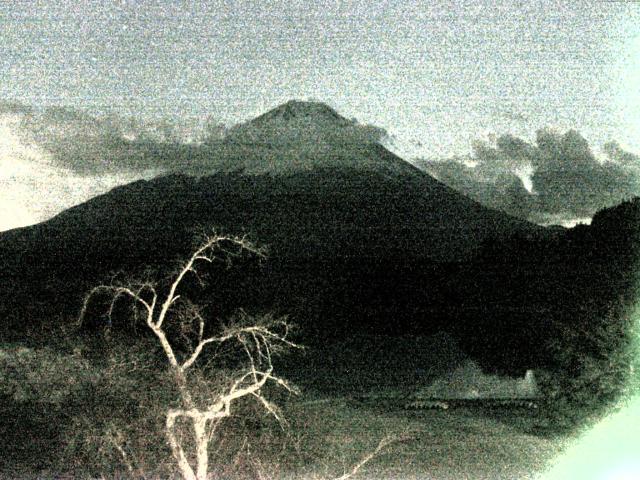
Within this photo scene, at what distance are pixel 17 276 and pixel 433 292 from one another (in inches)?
1173

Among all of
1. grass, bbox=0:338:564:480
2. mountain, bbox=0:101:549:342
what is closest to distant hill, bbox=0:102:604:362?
mountain, bbox=0:101:549:342

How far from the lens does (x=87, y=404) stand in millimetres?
13172

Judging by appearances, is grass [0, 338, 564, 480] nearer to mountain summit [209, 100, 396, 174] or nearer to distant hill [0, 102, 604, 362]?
distant hill [0, 102, 604, 362]

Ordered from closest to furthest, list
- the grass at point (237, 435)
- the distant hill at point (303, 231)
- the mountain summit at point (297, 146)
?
the grass at point (237, 435) → the distant hill at point (303, 231) → the mountain summit at point (297, 146)

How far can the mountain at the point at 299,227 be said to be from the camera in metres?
41.9

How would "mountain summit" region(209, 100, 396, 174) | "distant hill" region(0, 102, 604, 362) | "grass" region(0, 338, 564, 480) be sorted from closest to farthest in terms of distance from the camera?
"grass" region(0, 338, 564, 480), "distant hill" region(0, 102, 604, 362), "mountain summit" region(209, 100, 396, 174)

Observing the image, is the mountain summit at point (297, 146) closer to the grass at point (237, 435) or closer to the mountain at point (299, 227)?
the mountain at point (299, 227)

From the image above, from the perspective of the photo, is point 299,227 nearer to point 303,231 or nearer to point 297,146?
point 303,231

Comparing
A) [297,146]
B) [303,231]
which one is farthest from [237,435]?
[297,146]

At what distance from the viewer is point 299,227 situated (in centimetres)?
8038

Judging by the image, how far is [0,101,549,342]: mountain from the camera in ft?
137

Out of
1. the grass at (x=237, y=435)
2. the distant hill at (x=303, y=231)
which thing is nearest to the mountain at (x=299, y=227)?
the distant hill at (x=303, y=231)

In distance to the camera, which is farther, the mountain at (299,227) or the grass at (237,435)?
the mountain at (299,227)

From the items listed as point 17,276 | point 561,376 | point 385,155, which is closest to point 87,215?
point 17,276
